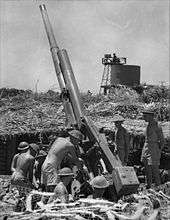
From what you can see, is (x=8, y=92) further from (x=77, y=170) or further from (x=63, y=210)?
(x=63, y=210)

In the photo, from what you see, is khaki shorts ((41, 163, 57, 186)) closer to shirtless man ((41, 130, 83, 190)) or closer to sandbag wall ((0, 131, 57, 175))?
shirtless man ((41, 130, 83, 190))

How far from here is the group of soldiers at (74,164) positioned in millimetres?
8004

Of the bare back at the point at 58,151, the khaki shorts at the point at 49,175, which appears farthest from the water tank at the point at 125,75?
the khaki shorts at the point at 49,175

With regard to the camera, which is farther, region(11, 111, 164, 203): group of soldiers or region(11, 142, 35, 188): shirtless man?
region(11, 142, 35, 188): shirtless man

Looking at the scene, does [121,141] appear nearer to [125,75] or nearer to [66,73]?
[66,73]

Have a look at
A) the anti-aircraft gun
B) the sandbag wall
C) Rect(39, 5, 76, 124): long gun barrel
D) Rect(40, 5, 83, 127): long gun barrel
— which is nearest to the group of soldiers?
the anti-aircraft gun

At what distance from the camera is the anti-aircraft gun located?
8.44 m

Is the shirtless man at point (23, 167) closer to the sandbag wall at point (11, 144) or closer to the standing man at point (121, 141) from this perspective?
the standing man at point (121, 141)

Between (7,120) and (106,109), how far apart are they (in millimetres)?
3768

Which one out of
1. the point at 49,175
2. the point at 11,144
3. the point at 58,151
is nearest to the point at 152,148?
the point at 58,151

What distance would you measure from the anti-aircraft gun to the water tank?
45.9 ft

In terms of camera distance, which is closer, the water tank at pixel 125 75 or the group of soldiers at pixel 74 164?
the group of soldiers at pixel 74 164

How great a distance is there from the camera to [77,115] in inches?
423

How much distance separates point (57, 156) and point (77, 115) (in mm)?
2244
